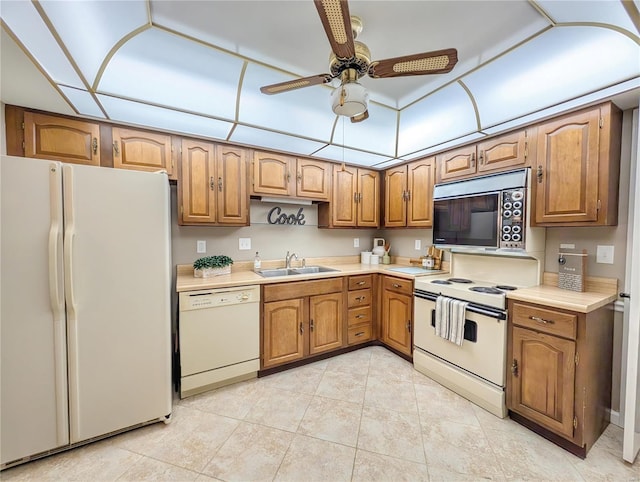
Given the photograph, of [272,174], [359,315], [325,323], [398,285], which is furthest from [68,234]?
Result: [398,285]

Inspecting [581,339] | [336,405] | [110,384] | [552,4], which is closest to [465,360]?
[581,339]

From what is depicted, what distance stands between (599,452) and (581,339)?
2.45ft

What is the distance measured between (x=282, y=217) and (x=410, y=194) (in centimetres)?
157

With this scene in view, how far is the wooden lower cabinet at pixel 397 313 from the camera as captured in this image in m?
2.69

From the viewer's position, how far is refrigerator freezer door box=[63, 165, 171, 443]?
1565 mm

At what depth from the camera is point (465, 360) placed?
213cm

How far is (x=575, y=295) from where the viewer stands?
5.95ft

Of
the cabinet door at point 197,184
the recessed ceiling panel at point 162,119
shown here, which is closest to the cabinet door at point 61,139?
the recessed ceiling panel at point 162,119

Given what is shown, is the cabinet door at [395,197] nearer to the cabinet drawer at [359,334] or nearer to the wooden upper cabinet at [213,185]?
the cabinet drawer at [359,334]

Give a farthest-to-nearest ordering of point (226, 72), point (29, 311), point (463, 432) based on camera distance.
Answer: point (226, 72) → point (463, 432) → point (29, 311)

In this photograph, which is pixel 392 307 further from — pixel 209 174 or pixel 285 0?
pixel 285 0

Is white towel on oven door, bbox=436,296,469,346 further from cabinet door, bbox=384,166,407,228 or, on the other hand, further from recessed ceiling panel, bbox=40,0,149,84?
recessed ceiling panel, bbox=40,0,149,84

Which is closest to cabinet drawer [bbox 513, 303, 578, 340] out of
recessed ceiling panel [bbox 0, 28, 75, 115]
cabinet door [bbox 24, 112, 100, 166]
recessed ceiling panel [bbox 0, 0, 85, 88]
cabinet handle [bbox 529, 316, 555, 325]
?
cabinet handle [bbox 529, 316, 555, 325]

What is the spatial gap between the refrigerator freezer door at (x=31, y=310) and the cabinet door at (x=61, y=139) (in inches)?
26.3
